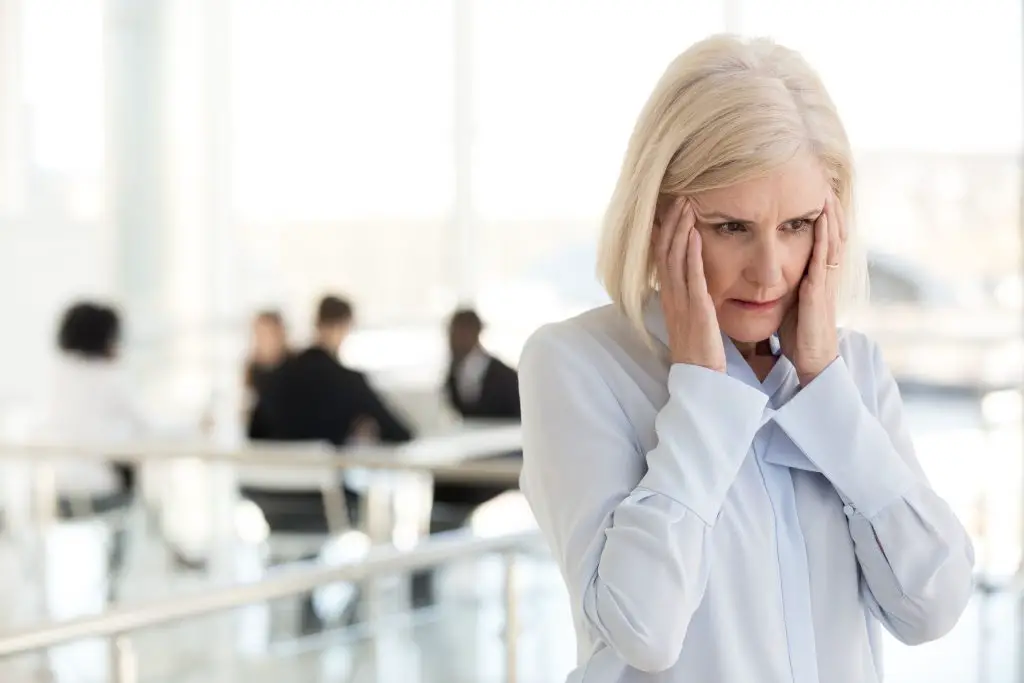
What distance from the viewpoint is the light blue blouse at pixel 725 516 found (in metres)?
1.27

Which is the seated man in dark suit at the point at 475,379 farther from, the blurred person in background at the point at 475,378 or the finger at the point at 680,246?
the finger at the point at 680,246

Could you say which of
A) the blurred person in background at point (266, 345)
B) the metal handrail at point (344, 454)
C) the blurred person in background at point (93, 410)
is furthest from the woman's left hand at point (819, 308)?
the blurred person in background at point (266, 345)

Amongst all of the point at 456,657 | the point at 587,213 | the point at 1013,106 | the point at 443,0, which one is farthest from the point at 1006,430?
the point at 443,0

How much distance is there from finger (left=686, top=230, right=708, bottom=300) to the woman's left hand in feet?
0.37

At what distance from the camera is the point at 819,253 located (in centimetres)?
136

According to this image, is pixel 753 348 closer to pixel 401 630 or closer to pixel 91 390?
pixel 401 630

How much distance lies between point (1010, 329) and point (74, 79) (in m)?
5.97

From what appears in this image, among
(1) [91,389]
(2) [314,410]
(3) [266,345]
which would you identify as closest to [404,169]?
(3) [266,345]

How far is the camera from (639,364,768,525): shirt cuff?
4.19ft

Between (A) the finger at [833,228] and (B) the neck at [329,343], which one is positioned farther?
(B) the neck at [329,343]

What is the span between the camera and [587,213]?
873 cm

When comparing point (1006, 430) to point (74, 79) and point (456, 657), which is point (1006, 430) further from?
point (74, 79)

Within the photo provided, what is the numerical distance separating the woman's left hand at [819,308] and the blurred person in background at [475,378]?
16.4 feet

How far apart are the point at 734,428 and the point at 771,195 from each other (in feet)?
0.75
